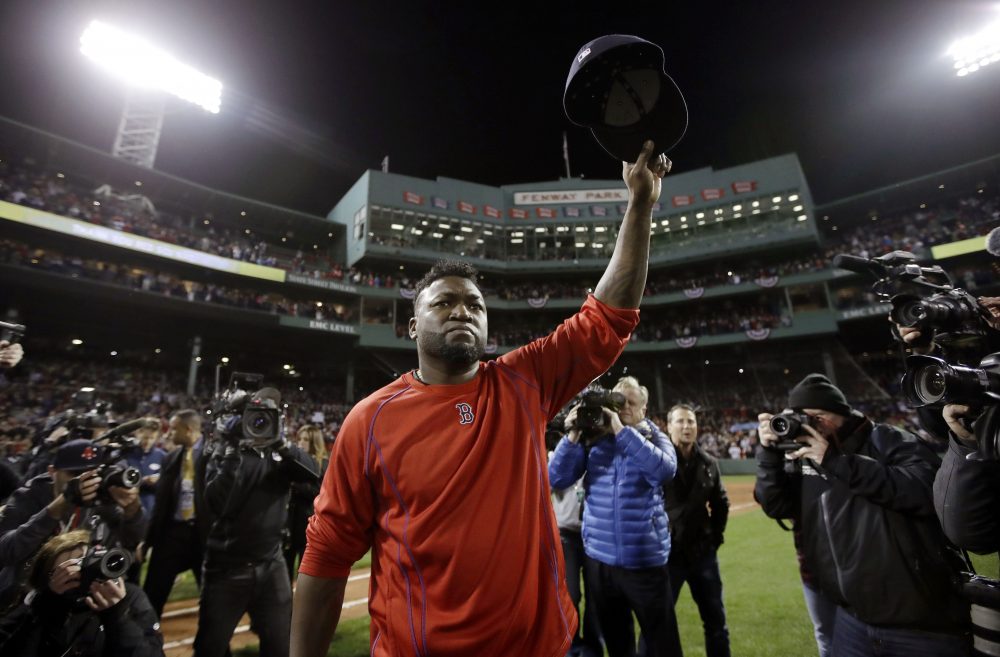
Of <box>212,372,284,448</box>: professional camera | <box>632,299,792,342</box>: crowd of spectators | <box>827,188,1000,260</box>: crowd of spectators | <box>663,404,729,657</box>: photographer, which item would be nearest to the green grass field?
<box>663,404,729,657</box>: photographer

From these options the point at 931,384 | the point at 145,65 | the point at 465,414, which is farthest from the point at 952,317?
the point at 145,65

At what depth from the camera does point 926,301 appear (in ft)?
6.75

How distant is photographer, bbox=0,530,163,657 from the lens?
275 centimetres

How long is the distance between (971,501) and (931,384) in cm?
61

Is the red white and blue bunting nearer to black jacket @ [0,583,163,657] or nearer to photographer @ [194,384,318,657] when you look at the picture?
photographer @ [194,384,318,657]

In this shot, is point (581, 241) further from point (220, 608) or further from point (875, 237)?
point (220, 608)

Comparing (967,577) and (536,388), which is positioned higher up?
(536,388)

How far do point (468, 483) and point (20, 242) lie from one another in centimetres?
3158

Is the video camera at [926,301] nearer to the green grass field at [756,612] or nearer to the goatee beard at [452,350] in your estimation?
the goatee beard at [452,350]

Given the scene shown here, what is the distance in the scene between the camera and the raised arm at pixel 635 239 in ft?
6.21

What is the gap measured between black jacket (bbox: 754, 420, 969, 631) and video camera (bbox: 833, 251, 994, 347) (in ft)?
2.35

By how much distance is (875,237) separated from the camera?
3322 cm

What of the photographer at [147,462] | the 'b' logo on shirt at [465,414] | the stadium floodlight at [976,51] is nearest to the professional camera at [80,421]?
the photographer at [147,462]

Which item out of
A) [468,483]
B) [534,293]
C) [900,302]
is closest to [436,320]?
[468,483]
